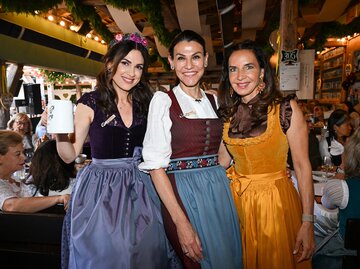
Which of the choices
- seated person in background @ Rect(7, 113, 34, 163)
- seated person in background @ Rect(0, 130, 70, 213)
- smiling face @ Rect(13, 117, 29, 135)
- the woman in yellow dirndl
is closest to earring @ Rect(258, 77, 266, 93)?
the woman in yellow dirndl

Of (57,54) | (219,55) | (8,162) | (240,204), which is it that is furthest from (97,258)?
(219,55)

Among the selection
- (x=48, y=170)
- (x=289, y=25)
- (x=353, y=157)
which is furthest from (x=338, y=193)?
(x=289, y=25)

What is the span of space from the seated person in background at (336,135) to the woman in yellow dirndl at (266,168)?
2016 millimetres

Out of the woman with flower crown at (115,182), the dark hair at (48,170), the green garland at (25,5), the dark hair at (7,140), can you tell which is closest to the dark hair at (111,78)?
the woman with flower crown at (115,182)

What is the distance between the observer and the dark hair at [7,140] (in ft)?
6.43

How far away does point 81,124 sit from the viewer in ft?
4.88

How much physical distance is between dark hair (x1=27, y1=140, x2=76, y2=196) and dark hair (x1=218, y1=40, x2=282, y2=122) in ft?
3.66

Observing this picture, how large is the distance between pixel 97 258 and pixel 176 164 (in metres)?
0.51

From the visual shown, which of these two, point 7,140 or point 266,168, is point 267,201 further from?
point 7,140

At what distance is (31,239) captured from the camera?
5.15 feet

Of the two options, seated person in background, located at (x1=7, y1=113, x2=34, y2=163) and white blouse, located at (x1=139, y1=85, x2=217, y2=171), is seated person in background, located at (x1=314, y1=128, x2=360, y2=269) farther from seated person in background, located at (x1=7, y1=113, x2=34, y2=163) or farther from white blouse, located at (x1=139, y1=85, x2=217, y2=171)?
→ seated person in background, located at (x1=7, y1=113, x2=34, y2=163)

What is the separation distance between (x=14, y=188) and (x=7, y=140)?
0.30 meters

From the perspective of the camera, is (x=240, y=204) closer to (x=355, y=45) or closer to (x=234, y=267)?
(x=234, y=267)

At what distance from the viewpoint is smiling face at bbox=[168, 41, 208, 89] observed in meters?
1.40
